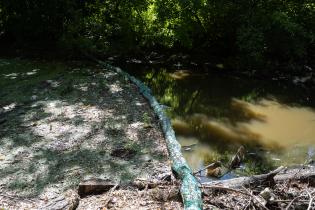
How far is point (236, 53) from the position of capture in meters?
13.0

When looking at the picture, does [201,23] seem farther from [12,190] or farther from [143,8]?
[12,190]

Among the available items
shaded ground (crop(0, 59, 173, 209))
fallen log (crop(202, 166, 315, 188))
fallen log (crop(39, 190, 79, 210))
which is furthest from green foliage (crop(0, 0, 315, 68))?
fallen log (crop(39, 190, 79, 210))

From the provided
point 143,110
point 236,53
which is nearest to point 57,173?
point 143,110

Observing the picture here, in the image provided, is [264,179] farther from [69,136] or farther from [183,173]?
[69,136]

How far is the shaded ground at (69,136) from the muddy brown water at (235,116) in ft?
2.88

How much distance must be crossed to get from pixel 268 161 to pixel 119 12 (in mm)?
7829

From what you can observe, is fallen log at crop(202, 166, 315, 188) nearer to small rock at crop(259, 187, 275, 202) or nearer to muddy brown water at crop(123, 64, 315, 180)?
small rock at crop(259, 187, 275, 202)

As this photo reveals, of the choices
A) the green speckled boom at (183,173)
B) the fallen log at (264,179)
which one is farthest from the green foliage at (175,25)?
the fallen log at (264,179)

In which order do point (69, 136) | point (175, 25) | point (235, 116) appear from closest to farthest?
A: point (69, 136) < point (235, 116) < point (175, 25)

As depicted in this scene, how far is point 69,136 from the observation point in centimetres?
671

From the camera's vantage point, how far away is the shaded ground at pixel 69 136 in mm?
5383

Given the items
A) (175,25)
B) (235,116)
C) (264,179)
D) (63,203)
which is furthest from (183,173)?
(175,25)

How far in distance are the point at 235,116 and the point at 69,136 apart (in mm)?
3799

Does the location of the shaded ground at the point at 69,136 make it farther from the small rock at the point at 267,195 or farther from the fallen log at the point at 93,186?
the small rock at the point at 267,195
